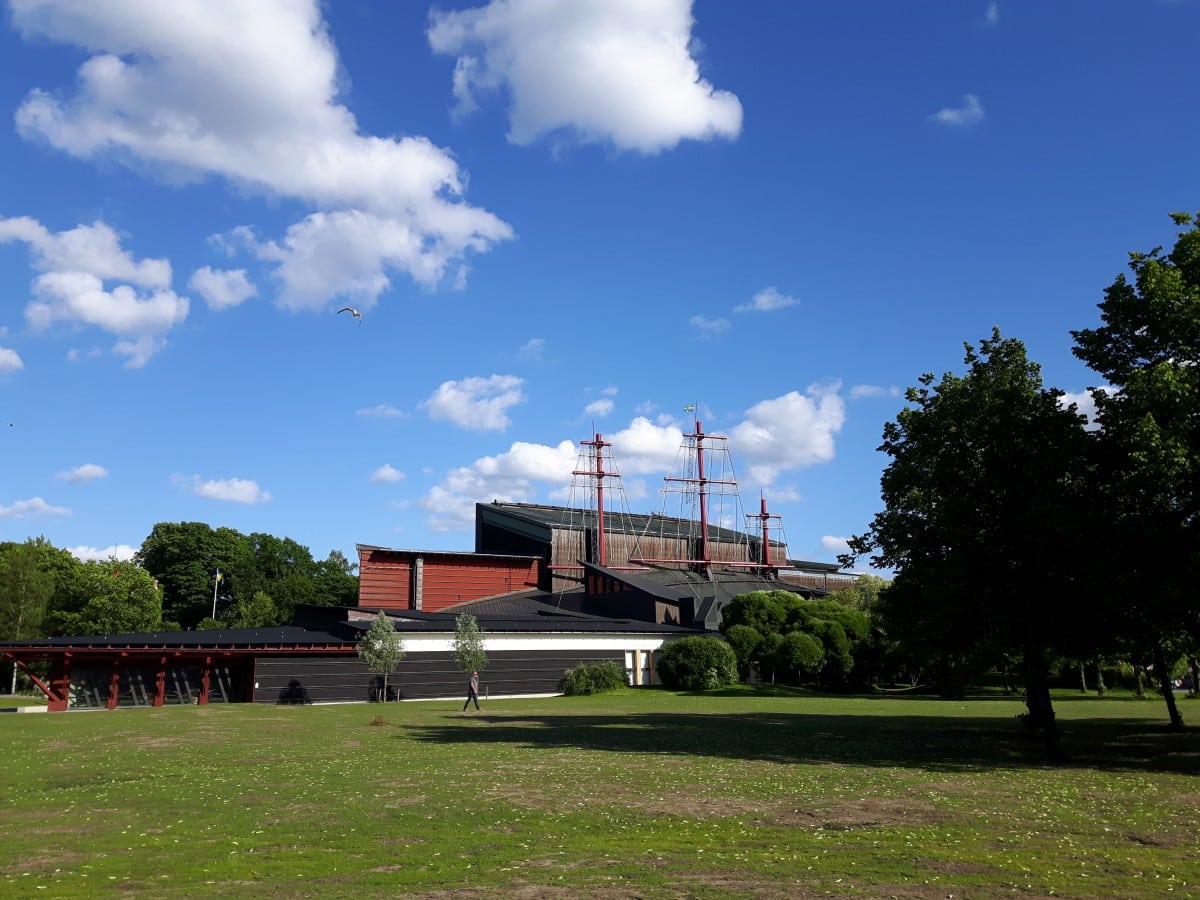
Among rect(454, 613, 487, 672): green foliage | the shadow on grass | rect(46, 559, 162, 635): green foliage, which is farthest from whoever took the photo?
rect(46, 559, 162, 635): green foliage

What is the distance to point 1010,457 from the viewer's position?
81.2 feet

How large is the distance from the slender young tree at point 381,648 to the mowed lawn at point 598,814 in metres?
21.9

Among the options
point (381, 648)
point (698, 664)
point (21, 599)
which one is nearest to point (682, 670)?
point (698, 664)

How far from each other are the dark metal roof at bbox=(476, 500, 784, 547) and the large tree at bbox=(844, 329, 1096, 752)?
69619 millimetres

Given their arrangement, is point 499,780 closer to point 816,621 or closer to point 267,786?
point 267,786

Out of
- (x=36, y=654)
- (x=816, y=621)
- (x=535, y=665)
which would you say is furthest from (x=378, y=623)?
(x=816, y=621)

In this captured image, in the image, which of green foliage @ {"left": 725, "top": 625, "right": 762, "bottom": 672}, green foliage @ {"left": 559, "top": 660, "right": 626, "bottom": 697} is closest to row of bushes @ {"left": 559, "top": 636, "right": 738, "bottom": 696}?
green foliage @ {"left": 559, "top": 660, "right": 626, "bottom": 697}

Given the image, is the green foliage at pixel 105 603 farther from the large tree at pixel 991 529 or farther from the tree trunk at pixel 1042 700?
the tree trunk at pixel 1042 700

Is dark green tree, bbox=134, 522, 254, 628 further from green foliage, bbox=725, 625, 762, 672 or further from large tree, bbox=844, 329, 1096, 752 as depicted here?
large tree, bbox=844, 329, 1096, 752

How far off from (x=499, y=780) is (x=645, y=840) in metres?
6.49

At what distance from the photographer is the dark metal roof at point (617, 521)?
100m

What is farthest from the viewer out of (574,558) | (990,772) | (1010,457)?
(574,558)

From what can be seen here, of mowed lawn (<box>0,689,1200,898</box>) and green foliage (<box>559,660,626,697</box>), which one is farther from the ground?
mowed lawn (<box>0,689,1200,898</box>)

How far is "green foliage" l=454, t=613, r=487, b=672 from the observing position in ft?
168
